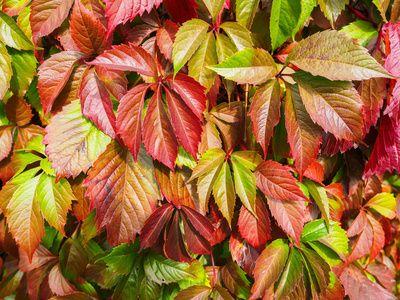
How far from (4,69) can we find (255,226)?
78 centimetres

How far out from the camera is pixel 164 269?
77cm

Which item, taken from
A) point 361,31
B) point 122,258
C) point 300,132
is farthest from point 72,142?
point 361,31

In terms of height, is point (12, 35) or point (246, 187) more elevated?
point (12, 35)

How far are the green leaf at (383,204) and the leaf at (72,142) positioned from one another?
0.87m

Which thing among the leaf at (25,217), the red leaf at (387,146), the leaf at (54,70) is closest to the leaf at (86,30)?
the leaf at (54,70)

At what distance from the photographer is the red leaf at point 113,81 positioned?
68 centimetres

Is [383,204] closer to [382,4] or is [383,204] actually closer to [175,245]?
[382,4]

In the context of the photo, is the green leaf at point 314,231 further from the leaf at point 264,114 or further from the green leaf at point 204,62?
the green leaf at point 204,62

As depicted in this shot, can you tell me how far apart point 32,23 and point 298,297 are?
959 millimetres

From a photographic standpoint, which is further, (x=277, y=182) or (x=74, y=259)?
(x=74, y=259)

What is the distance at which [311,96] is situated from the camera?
64 cm

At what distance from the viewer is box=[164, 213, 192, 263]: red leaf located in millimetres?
721

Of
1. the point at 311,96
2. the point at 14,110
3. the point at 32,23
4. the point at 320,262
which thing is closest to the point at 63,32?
the point at 32,23

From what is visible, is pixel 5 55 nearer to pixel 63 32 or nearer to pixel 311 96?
pixel 63 32
